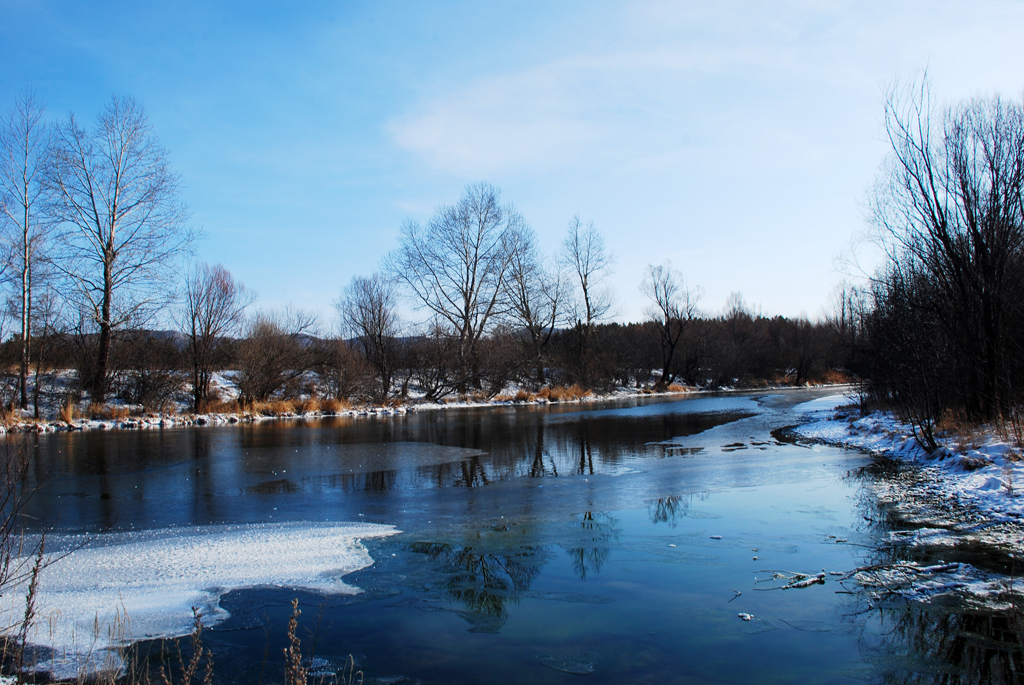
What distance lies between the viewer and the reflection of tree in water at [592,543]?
232 inches

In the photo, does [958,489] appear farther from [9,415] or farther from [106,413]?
[106,413]

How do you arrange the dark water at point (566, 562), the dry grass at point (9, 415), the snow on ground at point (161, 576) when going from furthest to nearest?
the dry grass at point (9, 415) → the snow on ground at point (161, 576) → the dark water at point (566, 562)

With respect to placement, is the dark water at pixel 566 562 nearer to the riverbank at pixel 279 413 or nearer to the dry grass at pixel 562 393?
the riverbank at pixel 279 413

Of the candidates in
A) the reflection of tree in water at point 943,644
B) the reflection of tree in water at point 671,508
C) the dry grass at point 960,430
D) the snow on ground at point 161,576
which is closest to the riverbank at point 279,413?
the snow on ground at point 161,576

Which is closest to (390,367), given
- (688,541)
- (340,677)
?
(688,541)

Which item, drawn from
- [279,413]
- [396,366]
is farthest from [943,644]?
[396,366]

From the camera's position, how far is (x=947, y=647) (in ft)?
13.2

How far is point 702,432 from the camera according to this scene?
18688 millimetres

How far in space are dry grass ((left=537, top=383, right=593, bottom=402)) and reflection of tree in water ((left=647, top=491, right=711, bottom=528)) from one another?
30773 millimetres

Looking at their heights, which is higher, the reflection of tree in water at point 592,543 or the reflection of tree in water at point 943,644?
the reflection of tree in water at point 943,644

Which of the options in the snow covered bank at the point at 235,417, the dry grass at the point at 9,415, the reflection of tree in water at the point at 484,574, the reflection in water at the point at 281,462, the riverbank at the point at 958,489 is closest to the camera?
the reflection of tree in water at the point at 484,574

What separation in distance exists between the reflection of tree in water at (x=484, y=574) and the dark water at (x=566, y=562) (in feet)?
0.09

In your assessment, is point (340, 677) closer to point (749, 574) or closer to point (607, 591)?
point (607, 591)

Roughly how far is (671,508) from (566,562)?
285 cm
